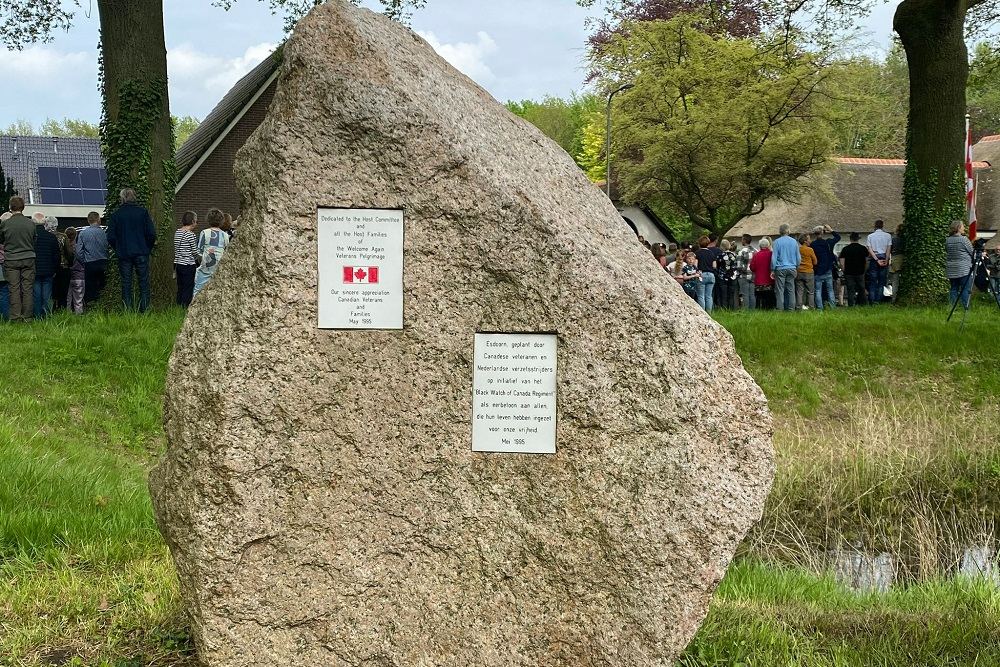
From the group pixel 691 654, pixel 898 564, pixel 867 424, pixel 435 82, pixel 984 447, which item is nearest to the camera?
pixel 435 82

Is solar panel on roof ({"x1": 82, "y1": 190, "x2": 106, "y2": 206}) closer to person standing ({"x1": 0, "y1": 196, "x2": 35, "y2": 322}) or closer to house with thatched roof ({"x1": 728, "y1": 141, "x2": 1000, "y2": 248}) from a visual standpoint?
house with thatched roof ({"x1": 728, "y1": 141, "x2": 1000, "y2": 248})

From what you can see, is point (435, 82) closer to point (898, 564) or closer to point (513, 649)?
point (513, 649)

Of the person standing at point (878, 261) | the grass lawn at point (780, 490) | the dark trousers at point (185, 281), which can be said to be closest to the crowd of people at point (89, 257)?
the dark trousers at point (185, 281)

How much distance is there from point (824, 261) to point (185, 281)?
1044 cm

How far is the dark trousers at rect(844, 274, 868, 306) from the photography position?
15.8 metres

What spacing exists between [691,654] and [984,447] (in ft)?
18.7

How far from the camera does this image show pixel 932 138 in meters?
14.7

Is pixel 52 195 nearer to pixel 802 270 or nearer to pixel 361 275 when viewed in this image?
pixel 802 270

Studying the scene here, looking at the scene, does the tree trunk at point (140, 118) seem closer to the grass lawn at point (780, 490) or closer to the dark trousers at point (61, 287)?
the dark trousers at point (61, 287)

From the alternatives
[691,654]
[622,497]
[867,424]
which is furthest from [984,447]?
[622,497]

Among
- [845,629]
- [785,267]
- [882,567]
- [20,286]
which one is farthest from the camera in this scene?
[785,267]

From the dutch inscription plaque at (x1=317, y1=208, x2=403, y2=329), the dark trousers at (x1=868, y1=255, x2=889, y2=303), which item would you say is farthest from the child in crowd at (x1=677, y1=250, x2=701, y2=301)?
the dutch inscription plaque at (x1=317, y1=208, x2=403, y2=329)

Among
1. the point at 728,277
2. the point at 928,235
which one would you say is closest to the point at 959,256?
the point at 928,235

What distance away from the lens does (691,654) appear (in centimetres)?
398
